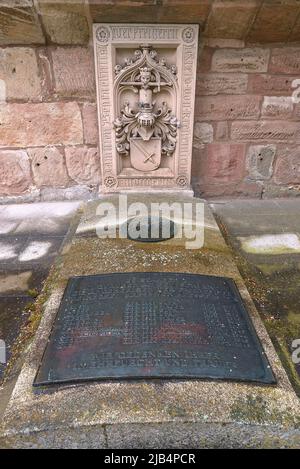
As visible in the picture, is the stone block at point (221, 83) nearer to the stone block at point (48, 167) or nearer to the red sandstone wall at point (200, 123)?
the red sandstone wall at point (200, 123)

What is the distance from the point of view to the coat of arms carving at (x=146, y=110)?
259 centimetres

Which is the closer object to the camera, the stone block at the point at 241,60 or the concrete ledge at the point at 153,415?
the concrete ledge at the point at 153,415

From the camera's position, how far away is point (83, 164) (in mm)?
3002

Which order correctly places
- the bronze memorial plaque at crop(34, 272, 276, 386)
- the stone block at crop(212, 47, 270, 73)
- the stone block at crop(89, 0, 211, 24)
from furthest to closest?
the stone block at crop(212, 47, 270, 73)
the stone block at crop(89, 0, 211, 24)
the bronze memorial plaque at crop(34, 272, 276, 386)

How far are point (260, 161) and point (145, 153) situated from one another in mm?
1077

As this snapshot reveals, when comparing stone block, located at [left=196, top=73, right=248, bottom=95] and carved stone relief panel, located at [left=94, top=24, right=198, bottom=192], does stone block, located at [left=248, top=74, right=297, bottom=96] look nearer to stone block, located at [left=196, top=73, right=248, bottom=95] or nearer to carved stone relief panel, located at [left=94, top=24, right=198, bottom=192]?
stone block, located at [left=196, top=73, right=248, bottom=95]

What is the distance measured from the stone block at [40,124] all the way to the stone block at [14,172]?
8 centimetres

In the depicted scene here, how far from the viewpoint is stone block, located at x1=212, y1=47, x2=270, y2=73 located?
107 inches

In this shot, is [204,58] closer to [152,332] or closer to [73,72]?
[73,72]

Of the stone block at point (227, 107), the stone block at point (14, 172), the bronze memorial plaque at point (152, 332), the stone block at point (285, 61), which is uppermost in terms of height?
the stone block at point (285, 61)

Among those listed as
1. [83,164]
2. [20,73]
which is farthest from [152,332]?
[20,73]

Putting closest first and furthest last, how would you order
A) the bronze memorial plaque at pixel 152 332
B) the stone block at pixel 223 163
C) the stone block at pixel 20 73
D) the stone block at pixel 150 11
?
the bronze memorial plaque at pixel 152 332 < the stone block at pixel 150 11 < the stone block at pixel 20 73 < the stone block at pixel 223 163

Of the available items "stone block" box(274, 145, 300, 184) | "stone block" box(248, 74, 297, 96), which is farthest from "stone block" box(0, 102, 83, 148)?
"stone block" box(274, 145, 300, 184)

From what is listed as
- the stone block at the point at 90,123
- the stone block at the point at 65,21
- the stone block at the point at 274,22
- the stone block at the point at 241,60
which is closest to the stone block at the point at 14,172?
the stone block at the point at 90,123
